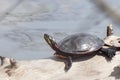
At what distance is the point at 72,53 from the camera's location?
14.7ft

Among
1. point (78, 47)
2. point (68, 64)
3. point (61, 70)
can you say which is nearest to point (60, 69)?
point (61, 70)

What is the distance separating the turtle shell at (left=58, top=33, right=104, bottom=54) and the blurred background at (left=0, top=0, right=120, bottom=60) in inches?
29.5

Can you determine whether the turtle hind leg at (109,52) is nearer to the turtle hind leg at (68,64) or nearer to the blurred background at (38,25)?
the turtle hind leg at (68,64)

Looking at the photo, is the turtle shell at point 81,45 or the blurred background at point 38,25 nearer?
the turtle shell at point 81,45

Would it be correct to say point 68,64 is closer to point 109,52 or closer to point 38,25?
point 109,52

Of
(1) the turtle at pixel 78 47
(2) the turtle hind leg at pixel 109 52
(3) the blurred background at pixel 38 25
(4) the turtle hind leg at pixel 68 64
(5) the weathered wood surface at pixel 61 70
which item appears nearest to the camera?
(5) the weathered wood surface at pixel 61 70

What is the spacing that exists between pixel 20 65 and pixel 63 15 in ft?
11.1

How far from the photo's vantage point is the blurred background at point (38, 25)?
610 centimetres

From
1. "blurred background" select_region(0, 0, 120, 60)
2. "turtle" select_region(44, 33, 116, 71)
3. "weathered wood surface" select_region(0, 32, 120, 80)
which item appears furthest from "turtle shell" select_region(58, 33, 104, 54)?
"blurred background" select_region(0, 0, 120, 60)

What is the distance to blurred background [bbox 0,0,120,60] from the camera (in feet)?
20.0

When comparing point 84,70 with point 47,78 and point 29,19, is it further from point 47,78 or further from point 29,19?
point 29,19

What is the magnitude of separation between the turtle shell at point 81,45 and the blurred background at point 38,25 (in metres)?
0.75

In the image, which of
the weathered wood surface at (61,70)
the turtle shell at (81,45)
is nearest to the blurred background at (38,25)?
the turtle shell at (81,45)

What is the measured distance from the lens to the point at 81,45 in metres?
4.56
